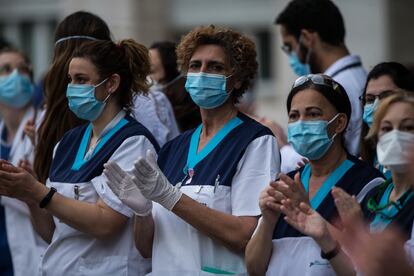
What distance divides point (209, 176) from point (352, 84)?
164cm

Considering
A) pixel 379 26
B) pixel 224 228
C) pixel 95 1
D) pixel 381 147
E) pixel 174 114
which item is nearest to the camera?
pixel 381 147

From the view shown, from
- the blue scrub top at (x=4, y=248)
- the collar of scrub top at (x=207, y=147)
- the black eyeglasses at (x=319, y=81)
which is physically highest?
the black eyeglasses at (x=319, y=81)

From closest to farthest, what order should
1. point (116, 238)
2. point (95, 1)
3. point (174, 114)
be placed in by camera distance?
1. point (116, 238)
2. point (174, 114)
3. point (95, 1)

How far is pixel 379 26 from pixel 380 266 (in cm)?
1159

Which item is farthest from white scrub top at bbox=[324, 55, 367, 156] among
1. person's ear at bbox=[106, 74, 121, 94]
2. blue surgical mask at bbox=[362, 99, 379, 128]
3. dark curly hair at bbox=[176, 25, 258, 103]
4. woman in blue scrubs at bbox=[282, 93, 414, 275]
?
woman in blue scrubs at bbox=[282, 93, 414, 275]

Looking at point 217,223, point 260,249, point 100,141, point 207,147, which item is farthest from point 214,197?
point 100,141

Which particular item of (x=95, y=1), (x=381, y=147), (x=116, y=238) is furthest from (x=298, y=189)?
(x=95, y=1)

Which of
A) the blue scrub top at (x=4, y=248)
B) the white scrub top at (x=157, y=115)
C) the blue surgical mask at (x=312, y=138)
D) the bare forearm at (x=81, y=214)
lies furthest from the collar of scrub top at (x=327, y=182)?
the blue scrub top at (x=4, y=248)

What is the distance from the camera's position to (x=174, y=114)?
6.99m

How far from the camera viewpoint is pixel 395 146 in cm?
446

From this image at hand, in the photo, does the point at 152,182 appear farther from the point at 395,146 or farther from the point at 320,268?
the point at 395,146

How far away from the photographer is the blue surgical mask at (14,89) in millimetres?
7352

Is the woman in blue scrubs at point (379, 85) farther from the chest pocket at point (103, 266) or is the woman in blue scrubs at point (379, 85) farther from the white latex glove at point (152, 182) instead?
the chest pocket at point (103, 266)

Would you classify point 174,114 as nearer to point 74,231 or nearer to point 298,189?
point 74,231
